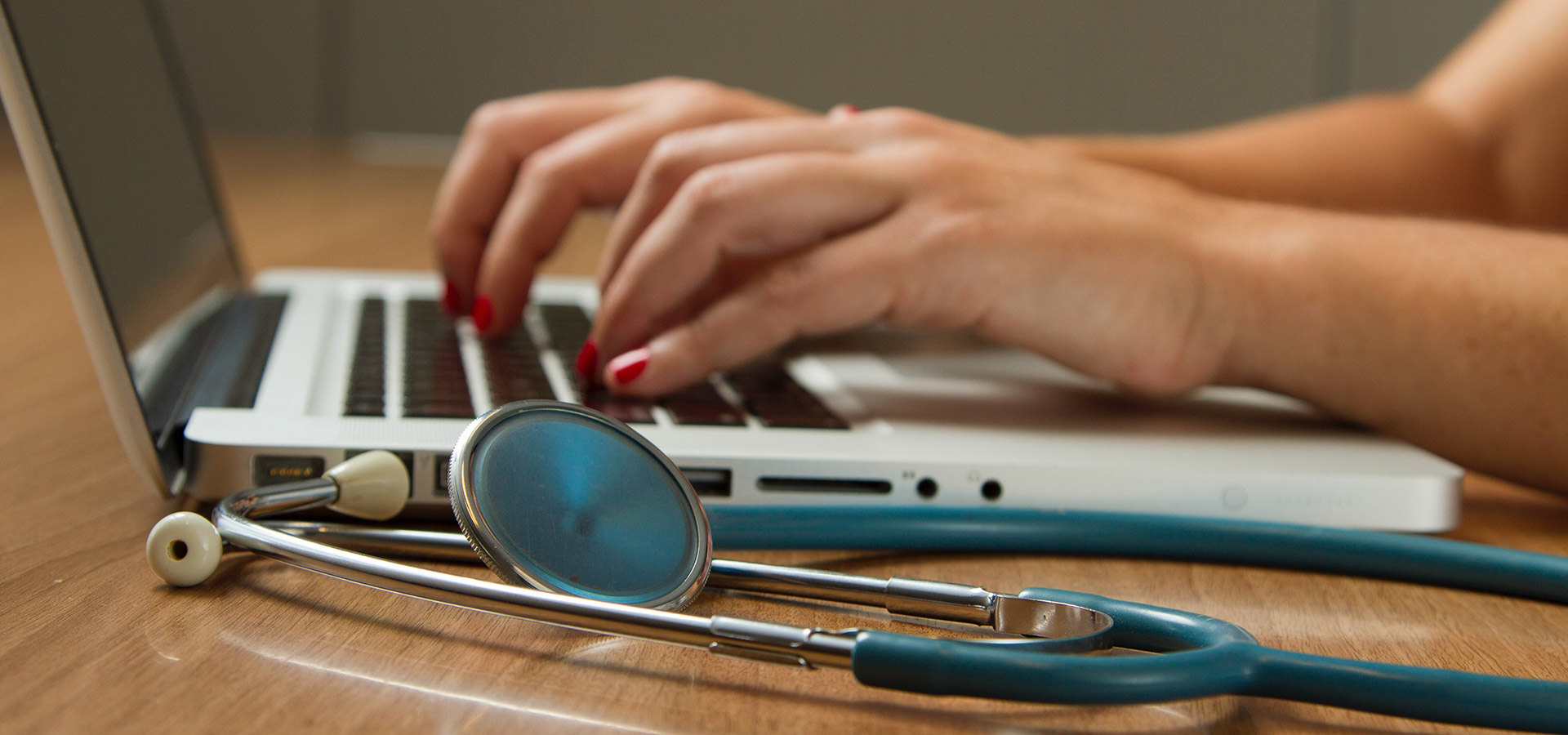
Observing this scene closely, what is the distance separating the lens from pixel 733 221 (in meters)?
0.56

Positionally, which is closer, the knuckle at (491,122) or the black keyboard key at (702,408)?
the black keyboard key at (702,408)

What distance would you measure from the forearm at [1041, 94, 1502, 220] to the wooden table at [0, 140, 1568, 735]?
→ 18.1 inches

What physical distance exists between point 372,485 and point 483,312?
1.13ft

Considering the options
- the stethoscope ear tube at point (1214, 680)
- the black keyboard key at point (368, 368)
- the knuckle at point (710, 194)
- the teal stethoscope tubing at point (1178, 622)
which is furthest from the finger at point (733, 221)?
the stethoscope ear tube at point (1214, 680)

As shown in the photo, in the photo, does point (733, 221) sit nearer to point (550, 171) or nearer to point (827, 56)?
point (550, 171)

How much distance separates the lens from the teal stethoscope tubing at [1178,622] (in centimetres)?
25

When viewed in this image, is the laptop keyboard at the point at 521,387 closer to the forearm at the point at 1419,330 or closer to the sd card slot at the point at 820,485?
the sd card slot at the point at 820,485

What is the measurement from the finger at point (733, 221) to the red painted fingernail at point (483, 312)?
0.48ft

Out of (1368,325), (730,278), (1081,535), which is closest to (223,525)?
(1081,535)

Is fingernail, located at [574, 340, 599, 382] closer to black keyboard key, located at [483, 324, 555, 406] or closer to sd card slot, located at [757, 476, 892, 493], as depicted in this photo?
black keyboard key, located at [483, 324, 555, 406]

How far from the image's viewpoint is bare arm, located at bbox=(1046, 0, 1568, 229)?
911 mm

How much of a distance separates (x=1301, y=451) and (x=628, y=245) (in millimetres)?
338

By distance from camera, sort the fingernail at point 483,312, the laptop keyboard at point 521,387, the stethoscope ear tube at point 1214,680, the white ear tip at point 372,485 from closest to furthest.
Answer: the stethoscope ear tube at point 1214,680, the white ear tip at point 372,485, the laptop keyboard at point 521,387, the fingernail at point 483,312

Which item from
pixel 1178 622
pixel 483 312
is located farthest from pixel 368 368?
pixel 1178 622
